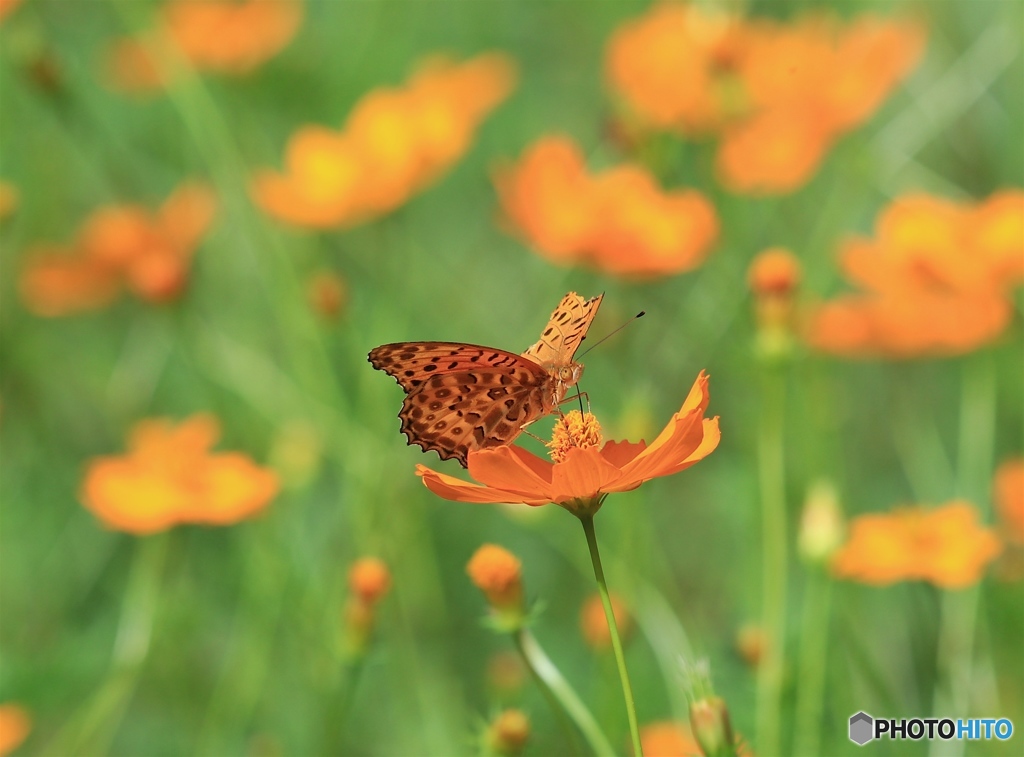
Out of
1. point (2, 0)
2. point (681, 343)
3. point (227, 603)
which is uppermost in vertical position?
point (2, 0)

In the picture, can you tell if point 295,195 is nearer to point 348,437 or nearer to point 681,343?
point 348,437

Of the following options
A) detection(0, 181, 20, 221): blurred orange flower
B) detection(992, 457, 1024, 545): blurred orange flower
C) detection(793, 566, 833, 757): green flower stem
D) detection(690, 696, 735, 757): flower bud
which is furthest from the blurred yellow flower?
detection(0, 181, 20, 221): blurred orange flower

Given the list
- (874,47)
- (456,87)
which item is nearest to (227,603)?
(456,87)

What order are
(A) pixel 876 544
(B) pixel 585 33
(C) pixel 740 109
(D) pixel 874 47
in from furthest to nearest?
(B) pixel 585 33, (D) pixel 874 47, (C) pixel 740 109, (A) pixel 876 544

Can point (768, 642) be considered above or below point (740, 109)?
below

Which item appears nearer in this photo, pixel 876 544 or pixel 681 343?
pixel 876 544

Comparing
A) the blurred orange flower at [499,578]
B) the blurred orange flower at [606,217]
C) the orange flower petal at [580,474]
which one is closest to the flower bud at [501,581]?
the blurred orange flower at [499,578]

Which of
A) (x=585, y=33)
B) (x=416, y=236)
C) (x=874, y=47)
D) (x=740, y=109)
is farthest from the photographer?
(x=585, y=33)

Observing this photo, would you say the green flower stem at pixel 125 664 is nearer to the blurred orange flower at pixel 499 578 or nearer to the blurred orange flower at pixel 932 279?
the blurred orange flower at pixel 499 578
